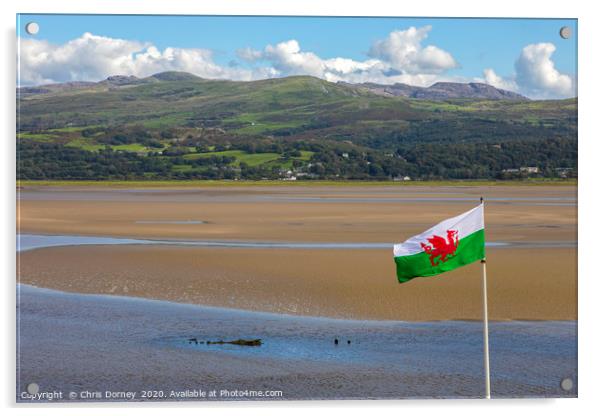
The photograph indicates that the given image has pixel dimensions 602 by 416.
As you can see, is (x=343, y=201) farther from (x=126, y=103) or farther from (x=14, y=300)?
(x=14, y=300)

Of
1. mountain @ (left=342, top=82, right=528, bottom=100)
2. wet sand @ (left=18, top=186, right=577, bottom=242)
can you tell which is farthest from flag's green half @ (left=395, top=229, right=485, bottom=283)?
wet sand @ (left=18, top=186, right=577, bottom=242)

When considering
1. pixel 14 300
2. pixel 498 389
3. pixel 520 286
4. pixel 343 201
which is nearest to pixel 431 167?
pixel 343 201

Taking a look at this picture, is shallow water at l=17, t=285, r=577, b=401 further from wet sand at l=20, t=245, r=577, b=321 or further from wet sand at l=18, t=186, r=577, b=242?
wet sand at l=18, t=186, r=577, b=242

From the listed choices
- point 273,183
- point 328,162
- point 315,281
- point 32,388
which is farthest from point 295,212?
point 32,388

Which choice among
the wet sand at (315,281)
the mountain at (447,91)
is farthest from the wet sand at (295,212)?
the mountain at (447,91)

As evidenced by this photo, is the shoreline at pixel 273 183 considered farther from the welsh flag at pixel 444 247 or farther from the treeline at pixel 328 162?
the welsh flag at pixel 444 247
